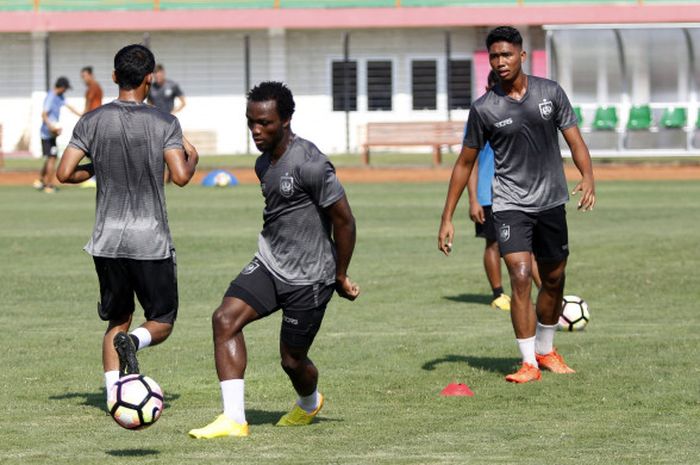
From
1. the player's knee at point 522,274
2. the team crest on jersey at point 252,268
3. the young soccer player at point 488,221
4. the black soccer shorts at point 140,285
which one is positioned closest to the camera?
the team crest on jersey at point 252,268

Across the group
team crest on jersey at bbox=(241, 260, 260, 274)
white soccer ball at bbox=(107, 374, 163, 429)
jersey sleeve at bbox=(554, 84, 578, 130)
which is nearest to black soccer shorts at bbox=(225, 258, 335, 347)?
team crest on jersey at bbox=(241, 260, 260, 274)

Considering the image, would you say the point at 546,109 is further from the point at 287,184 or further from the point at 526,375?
the point at 287,184

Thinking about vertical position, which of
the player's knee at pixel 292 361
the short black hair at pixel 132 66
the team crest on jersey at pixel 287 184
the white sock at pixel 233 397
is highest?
the short black hair at pixel 132 66

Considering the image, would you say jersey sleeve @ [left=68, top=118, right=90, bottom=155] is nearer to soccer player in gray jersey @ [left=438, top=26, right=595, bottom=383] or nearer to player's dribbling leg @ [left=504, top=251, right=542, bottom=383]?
soccer player in gray jersey @ [left=438, top=26, right=595, bottom=383]

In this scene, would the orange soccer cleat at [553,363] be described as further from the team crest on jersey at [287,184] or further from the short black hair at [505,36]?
the team crest on jersey at [287,184]

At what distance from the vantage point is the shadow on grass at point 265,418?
8.59 metres

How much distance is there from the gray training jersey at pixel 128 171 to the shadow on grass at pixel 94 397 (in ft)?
3.94

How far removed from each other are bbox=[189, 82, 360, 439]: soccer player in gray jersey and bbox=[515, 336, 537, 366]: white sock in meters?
2.34

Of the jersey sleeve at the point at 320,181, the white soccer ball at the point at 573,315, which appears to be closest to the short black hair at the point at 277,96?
the jersey sleeve at the point at 320,181

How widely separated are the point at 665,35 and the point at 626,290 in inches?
886

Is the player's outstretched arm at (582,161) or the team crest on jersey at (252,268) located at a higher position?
the player's outstretched arm at (582,161)

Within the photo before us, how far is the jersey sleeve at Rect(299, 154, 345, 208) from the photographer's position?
7.83 m

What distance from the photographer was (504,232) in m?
10.0

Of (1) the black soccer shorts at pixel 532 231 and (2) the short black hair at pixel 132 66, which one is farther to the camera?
(1) the black soccer shorts at pixel 532 231
